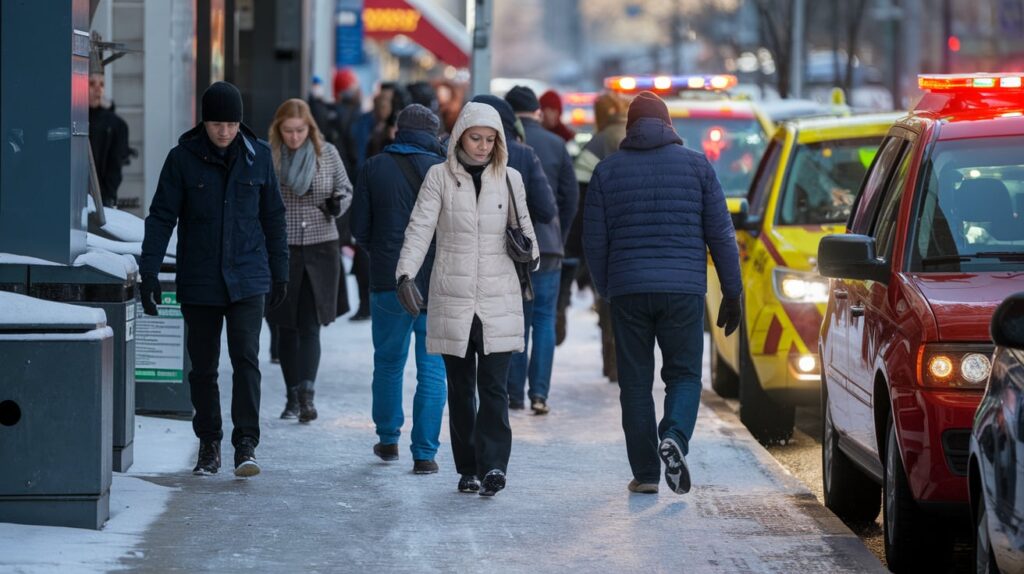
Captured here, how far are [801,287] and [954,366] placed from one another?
426 cm

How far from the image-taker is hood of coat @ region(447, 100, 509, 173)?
845 centimetres

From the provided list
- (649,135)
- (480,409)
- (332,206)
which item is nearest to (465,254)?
(480,409)

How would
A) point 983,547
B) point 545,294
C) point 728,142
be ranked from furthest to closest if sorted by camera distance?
point 728,142, point 545,294, point 983,547

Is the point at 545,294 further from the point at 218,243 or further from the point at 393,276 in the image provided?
the point at 218,243

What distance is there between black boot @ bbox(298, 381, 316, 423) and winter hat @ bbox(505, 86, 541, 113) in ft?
7.20

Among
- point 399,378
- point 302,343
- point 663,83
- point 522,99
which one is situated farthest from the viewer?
point 663,83

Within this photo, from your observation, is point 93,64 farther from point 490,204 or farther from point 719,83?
point 719,83

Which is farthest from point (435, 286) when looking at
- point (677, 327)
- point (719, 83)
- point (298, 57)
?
point (298, 57)

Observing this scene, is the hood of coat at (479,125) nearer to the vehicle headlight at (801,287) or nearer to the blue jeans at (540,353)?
the vehicle headlight at (801,287)

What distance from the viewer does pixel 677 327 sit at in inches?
340

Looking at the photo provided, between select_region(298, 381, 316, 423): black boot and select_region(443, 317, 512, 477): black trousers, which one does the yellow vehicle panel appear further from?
select_region(443, 317, 512, 477): black trousers

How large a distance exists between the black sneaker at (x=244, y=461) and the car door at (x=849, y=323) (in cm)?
256

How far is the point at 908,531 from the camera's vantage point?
23.0ft

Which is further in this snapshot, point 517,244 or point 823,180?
point 823,180
